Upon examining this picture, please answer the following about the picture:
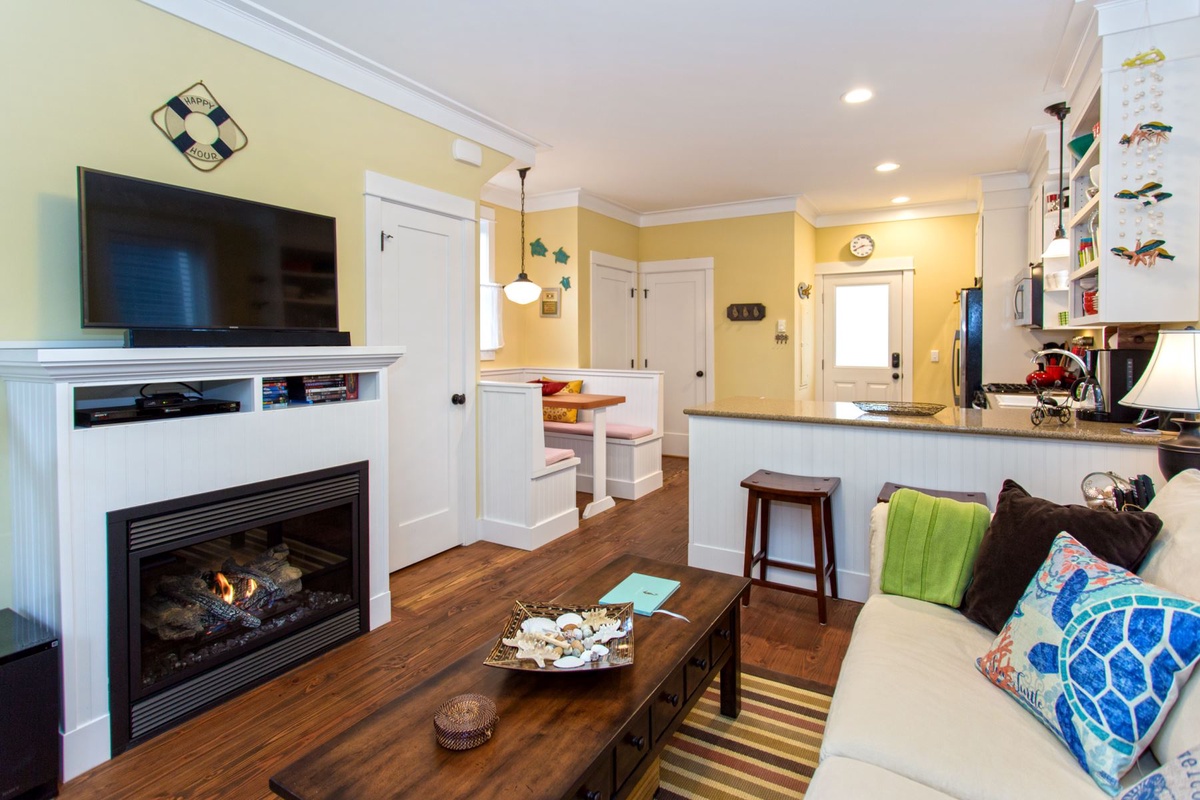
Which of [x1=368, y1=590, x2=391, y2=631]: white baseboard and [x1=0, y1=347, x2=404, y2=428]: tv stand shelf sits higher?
[x1=0, y1=347, x2=404, y2=428]: tv stand shelf

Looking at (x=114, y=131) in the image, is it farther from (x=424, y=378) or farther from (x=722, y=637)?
(x=722, y=637)

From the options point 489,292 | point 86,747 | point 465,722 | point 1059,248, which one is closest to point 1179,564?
point 465,722

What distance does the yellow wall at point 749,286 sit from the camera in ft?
20.5

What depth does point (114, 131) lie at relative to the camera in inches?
89.6

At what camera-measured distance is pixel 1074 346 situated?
4.26 meters

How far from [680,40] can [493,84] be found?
3.46ft

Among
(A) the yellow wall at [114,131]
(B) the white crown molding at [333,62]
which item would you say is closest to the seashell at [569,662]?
(A) the yellow wall at [114,131]

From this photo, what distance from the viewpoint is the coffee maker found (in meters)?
2.78

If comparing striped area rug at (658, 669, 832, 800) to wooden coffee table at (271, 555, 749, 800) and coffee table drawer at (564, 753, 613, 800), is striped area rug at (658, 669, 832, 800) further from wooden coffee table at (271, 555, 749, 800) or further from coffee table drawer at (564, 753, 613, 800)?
coffee table drawer at (564, 753, 613, 800)

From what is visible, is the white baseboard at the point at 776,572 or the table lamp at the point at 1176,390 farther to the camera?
the white baseboard at the point at 776,572

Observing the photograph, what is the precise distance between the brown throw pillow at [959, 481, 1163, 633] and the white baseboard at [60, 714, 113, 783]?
2647 mm

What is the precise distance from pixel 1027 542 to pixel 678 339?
5.17m

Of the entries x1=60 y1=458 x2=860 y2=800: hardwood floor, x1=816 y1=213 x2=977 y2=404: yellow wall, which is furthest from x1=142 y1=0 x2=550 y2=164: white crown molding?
x1=816 y1=213 x2=977 y2=404: yellow wall

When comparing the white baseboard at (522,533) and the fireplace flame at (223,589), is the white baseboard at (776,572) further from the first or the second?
the fireplace flame at (223,589)
